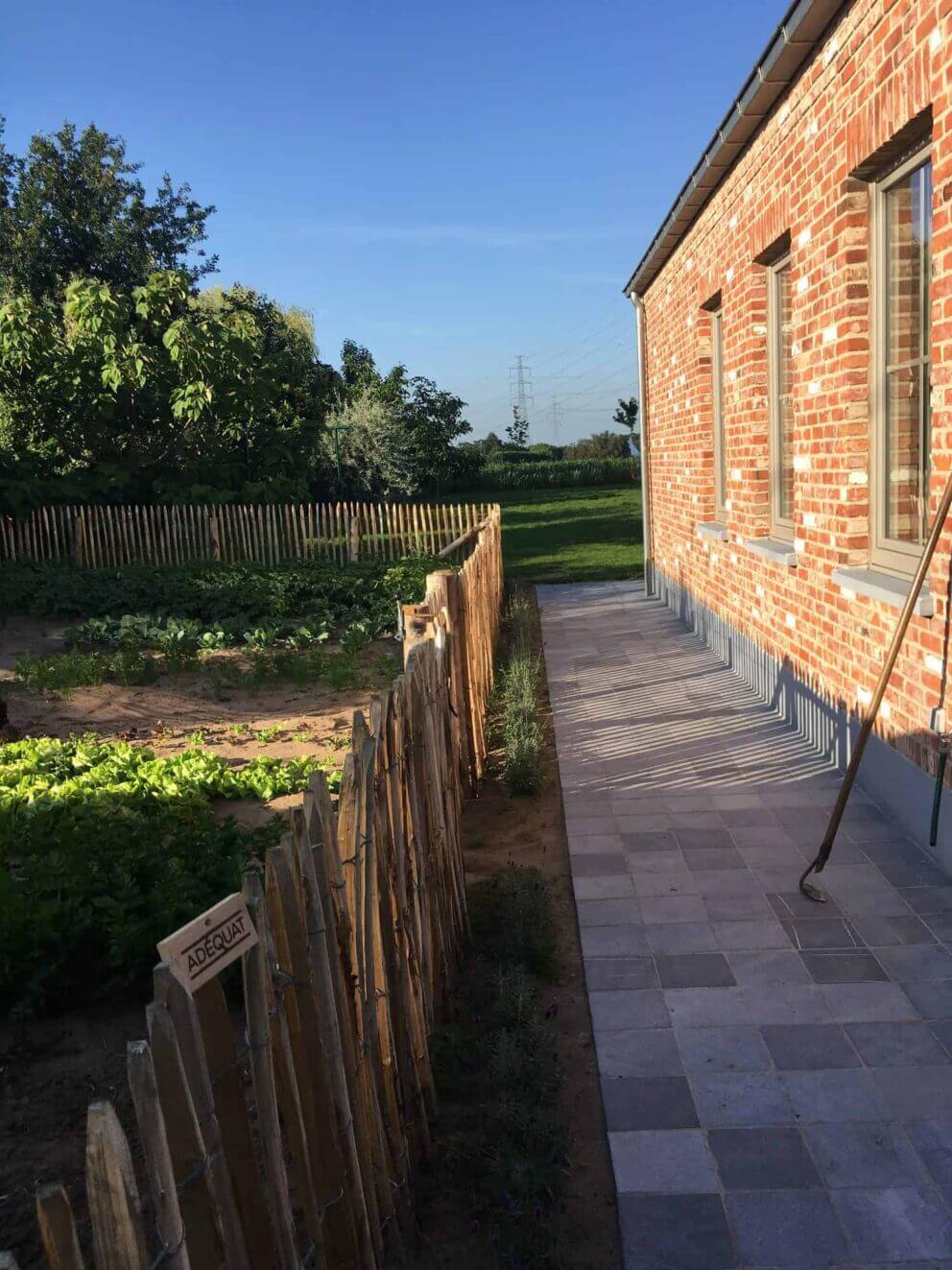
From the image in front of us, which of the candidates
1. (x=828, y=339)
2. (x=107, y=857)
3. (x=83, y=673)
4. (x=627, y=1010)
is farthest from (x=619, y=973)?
(x=83, y=673)

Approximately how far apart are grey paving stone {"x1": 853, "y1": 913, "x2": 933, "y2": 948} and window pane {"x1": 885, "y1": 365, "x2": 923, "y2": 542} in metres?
1.88

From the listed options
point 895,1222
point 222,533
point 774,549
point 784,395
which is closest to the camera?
point 895,1222

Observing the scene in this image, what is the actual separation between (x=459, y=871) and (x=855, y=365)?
11.0 ft

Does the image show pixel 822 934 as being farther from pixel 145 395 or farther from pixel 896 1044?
pixel 145 395

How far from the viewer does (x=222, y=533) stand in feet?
56.9

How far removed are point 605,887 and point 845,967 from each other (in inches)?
44.4

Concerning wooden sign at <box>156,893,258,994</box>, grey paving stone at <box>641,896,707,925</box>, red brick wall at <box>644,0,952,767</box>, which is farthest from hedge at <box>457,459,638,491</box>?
wooden sign at <box>156,893,258,994</box>

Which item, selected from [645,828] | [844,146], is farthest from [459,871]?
[844,146]

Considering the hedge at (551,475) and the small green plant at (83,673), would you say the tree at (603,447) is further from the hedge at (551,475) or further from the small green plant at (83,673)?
the small green plant at (83,673)

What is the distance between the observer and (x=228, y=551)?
687 inches

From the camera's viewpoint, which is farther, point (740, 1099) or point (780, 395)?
point (780, 395)

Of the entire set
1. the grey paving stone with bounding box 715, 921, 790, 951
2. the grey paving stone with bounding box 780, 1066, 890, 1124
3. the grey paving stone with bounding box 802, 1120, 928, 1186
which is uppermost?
the grey paving stone with bounding box 715, 921, 790, 951

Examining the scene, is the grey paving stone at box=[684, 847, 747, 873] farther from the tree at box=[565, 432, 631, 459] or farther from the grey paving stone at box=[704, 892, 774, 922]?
the tree at box=[565, 432, 631, 459]

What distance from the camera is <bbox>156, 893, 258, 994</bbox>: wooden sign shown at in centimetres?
160
